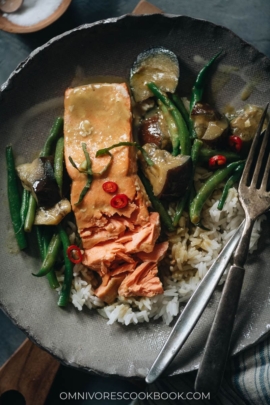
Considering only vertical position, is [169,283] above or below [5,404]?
above

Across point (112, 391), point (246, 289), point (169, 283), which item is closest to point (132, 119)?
point (169, 283)

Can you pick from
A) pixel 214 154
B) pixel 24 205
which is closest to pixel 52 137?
pixel 24 205

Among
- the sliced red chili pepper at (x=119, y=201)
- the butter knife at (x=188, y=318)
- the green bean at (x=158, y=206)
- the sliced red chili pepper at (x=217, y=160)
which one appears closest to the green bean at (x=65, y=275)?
the sliced red chili pepper at (x=119, y=201)

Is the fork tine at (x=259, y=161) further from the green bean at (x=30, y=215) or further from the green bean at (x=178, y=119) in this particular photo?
the green bean at (x=30, y=215)

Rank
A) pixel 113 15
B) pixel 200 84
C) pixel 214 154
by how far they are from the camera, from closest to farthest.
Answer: pixel 214 154 → pixel 200 84 → pixel 113 15

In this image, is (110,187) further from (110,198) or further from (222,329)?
(222,329)

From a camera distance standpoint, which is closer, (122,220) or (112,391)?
(122,220)

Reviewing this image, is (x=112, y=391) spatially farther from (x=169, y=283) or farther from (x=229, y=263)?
(x=229, y=263)
